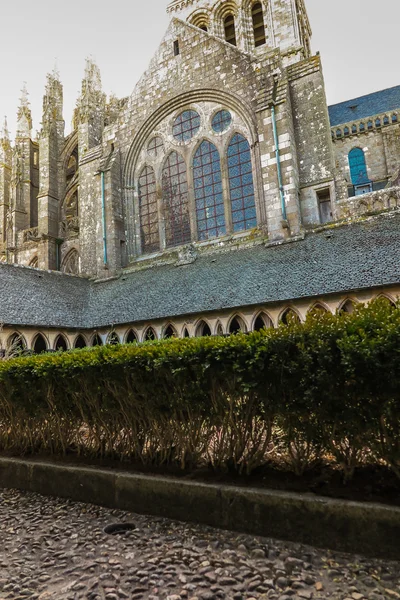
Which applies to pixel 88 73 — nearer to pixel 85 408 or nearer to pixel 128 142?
pixel 128 142

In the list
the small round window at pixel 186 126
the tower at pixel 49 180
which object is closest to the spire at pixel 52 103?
the tower at pixel 49 180

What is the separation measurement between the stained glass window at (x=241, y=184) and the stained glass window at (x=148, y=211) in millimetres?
3982

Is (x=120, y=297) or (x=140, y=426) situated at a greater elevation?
(x=120, y=297)

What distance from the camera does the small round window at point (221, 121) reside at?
18078 mm

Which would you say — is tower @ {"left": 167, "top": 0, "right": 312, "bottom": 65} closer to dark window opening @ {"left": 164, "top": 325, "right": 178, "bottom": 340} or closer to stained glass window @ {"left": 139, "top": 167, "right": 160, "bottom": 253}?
stained glass window @ {"left": 139, "top": 167, "right": 160, "bottom": 253}

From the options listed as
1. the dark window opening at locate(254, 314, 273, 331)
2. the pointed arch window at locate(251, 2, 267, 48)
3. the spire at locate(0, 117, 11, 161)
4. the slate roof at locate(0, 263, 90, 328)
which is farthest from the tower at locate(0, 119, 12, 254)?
the dark window opening at locate(254, 314, 273, 331)

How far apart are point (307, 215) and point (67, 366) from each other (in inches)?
499

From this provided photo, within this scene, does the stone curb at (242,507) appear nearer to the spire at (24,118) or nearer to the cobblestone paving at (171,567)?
the cobblestone paving at (171,567)

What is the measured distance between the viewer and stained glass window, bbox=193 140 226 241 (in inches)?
713

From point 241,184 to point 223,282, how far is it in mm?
6078

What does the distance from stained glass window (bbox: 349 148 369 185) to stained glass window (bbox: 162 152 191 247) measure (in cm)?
1306

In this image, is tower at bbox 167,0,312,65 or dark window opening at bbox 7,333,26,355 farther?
tower at bbox 167,0,312,65

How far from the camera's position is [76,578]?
3166 mm

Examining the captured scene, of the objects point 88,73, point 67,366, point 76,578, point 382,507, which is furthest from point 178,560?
point 88,73
